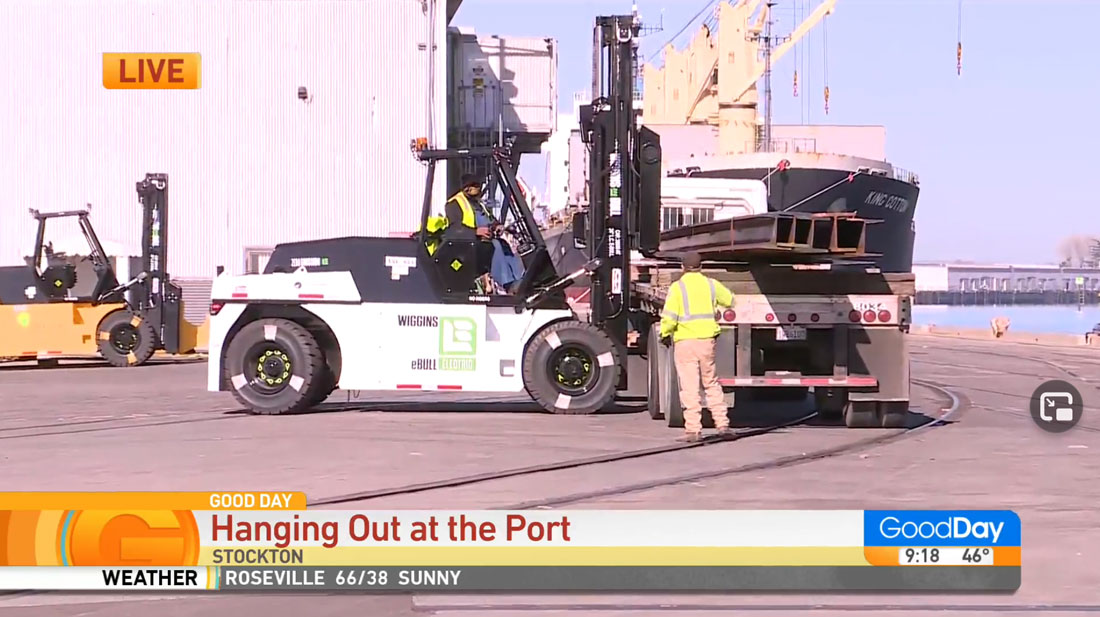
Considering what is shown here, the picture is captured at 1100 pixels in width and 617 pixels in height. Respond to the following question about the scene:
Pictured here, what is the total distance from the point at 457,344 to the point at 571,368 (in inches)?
48.3

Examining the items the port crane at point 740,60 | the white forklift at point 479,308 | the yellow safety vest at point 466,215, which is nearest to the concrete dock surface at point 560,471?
the white forklift at point 479,308

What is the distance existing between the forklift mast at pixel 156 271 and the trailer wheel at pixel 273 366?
1198cm

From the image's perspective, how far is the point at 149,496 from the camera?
5773 millimetres

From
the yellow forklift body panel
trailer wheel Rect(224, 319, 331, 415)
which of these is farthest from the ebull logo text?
the yellow forklift body panel

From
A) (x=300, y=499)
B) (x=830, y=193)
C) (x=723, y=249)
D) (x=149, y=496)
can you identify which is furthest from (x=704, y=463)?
(x=830, y=193)

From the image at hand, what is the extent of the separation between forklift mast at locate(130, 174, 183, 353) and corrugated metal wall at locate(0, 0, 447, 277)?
1651 centimetres

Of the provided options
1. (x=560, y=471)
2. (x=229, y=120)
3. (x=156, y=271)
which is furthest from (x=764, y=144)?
(x=560, y=471)

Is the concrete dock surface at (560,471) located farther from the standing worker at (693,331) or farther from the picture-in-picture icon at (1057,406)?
the standing worker at (693,331)

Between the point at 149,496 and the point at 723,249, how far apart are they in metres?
7.02

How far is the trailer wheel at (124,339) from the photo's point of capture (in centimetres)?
2422

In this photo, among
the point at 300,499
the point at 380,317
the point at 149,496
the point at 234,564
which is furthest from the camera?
the point at 380,317

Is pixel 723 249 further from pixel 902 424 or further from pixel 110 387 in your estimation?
pixel 110 387

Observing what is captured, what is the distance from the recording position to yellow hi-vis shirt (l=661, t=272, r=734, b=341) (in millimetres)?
10945

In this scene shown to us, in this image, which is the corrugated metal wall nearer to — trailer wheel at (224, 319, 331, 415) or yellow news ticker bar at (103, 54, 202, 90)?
yellow news ticker bar at (103, 54, 202, 90)
